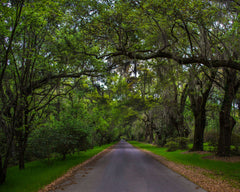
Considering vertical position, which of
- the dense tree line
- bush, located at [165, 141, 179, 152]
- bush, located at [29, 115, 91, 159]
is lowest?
bush, located at [165, 141, 179, 152]

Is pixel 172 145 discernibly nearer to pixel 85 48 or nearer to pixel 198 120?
pixel 198 120

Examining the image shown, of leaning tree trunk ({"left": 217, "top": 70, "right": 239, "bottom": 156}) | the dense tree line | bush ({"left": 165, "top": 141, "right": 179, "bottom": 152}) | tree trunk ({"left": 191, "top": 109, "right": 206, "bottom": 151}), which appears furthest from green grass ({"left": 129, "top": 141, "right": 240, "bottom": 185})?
bush ({"left": 165, "top": 141, "right": 179, "bottom": 152})

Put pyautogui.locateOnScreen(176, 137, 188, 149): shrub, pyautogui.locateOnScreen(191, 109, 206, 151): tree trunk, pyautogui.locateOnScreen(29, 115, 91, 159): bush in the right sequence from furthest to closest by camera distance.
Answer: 1. pyautogui.locateOnScreen(176, 137, 188, 149): shrub
2. pyautogui.locateOnScreen(191, 109, 206, 151): tree trunk
3. pyautogui.locateOnScreen(29, 115, 91, 159): bush

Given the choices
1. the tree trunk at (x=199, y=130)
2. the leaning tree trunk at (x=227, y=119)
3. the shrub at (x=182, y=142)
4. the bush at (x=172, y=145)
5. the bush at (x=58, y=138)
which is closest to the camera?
the bush at (x=58, y=138)

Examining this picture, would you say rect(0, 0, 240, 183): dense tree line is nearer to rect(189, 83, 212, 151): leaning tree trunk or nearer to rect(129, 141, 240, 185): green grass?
rect(189, 83, 212, 151): leaning tree trunk

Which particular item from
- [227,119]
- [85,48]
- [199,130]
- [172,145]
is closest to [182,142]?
[172,145]

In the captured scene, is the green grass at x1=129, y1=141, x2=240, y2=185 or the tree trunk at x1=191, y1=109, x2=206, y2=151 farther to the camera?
the tree trunk at x1=191, y1=109, x2=206, y2=151

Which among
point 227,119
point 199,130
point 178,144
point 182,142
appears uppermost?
point 227,119

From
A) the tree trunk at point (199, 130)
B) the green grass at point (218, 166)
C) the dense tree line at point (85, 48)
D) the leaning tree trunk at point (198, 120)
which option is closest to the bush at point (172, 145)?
the leaning tree trunk at point (198, 120)

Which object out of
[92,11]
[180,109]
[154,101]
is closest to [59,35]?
[92,11]

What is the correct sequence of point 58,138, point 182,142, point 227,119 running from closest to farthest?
point 58,138 < point 227,119 < point 182,142

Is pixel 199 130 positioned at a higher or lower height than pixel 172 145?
higher

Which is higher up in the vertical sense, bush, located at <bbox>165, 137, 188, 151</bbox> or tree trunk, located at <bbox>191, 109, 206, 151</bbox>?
tree trunk, located at <bbox>191, 109, 206, 151</bbox>

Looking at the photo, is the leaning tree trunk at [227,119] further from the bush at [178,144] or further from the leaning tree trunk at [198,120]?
the bush at [178,144]
